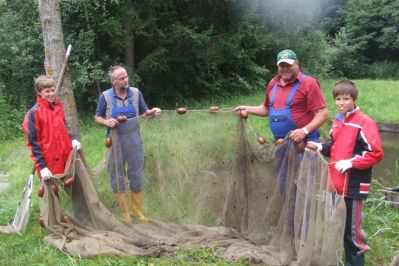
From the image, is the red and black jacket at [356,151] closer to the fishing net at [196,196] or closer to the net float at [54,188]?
the fishing net at [196,196]

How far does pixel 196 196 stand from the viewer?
4883mm

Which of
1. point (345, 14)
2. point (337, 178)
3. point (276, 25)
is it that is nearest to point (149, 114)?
point (337, 178)

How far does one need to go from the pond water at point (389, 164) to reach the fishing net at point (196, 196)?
3.26 m

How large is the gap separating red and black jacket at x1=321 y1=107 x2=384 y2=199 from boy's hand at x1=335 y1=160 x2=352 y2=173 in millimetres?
28

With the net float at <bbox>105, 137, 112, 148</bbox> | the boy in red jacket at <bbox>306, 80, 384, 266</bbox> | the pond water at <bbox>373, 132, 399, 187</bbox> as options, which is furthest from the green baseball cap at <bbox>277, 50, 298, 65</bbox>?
the pond water at <bbox>373, 132, 399, 187</bbox>

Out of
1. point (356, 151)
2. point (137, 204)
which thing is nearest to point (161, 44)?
point (137, 204)

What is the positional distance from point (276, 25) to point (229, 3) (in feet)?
11.0

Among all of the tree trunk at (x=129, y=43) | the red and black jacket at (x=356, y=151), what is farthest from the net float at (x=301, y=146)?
the tree trunk at (x=129, y=43)

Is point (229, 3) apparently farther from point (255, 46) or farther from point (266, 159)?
point (266, 159)

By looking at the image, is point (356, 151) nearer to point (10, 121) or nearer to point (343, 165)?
point (343, 165)

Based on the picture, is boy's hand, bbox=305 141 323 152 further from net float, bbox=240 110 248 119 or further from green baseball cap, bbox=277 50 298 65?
net float, bbox=240 110 248 119

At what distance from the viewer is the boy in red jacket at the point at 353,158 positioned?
11.3ft

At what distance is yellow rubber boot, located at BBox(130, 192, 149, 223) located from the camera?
15.9 ft

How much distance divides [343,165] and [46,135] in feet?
8.63
